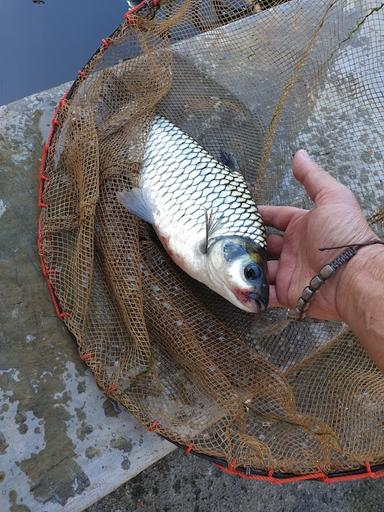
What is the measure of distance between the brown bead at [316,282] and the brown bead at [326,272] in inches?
0.5

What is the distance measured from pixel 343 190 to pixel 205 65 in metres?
0.85

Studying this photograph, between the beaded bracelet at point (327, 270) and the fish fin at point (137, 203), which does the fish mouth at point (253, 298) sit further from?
the fish fin at point (137, 203)

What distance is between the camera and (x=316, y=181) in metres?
1.67

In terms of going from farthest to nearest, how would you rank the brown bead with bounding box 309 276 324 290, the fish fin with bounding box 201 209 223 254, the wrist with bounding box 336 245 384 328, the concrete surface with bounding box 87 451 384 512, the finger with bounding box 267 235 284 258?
the concrete surface with bounding box 87 451 384 512 → the finger with bounding box 267 235 284 258 → the fish fin with bounding box 201 209 223 254 → the brown bead with bounding box 309 276 324 290 → the wrist with bounding box 336 245 384 328

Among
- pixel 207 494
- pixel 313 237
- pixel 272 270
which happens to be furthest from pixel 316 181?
pixel 207 494

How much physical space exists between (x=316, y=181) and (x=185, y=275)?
1.81ft

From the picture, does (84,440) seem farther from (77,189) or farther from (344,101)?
(344,101)

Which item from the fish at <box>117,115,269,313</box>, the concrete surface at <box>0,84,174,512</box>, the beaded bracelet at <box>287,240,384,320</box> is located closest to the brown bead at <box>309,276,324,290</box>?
the beaded bracelet at <box>287,240,384,320</box>

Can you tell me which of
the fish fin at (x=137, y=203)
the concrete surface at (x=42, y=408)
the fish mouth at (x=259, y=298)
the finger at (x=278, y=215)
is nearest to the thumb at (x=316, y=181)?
the finger at (x=278, y=215)

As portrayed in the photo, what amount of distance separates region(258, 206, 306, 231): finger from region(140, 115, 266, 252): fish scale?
0.65 feet

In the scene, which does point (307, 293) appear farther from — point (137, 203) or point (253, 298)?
point (137, 203)

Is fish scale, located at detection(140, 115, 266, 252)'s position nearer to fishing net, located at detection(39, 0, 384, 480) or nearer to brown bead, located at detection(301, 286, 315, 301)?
fishing net, located at detection(39, 0, 384, 480)

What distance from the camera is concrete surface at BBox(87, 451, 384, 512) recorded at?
198cm

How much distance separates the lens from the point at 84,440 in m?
1.59
